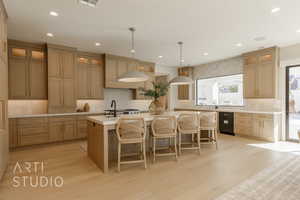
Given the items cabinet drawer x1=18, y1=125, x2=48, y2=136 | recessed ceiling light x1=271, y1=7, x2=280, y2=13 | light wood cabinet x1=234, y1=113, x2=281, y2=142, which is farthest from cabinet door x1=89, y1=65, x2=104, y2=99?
recessed ceiling light x1=271, y1=7, x2=280, y2=13

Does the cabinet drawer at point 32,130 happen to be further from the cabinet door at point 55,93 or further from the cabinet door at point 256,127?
the cabinet door at point 256,127

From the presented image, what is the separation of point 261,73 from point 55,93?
6272 millimetres

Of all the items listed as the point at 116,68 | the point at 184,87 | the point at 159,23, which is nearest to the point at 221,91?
the point at 184,87

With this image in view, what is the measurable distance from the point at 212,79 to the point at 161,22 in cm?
449

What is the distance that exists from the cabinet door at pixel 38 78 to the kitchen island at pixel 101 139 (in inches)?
88.3

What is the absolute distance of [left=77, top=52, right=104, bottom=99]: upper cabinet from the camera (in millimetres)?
5387

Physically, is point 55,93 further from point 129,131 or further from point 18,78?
point 129,131

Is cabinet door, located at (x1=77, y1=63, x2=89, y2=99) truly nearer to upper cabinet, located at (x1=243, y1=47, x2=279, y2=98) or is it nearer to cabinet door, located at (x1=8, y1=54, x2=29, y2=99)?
cabinet door, located at (x1=8, y1=54, x2=29, y2=99)

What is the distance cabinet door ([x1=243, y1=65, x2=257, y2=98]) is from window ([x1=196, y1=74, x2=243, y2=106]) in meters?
0.57

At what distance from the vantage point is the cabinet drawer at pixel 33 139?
13.6ft

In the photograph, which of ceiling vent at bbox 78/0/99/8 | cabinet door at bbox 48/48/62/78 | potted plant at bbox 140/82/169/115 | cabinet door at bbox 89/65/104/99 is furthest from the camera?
cabinet door at bbox 89/65/104/99

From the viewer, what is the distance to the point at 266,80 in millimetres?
5031

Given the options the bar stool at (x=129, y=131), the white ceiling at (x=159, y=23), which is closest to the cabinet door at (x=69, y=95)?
the white ceiling at (x=159, y=23)

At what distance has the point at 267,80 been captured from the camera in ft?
16.4
